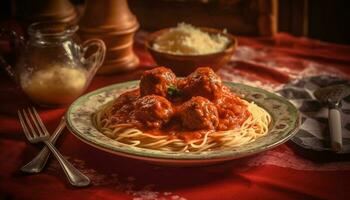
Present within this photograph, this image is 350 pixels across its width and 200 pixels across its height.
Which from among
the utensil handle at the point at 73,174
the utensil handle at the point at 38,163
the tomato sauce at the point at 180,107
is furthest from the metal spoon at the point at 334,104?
the utensil handle at the point at 38,163

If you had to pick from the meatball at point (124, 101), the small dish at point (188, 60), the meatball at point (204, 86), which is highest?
the meatball at point (204, 86)

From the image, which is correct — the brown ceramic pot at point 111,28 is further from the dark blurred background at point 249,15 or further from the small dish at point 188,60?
the dark blurred background at point 249,15

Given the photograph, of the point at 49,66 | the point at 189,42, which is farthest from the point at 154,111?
the point at 189,42

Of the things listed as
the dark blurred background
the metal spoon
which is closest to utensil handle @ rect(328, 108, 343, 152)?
the metal spoon

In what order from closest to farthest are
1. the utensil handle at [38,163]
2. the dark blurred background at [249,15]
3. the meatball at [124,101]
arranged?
the utensil handle at [38,163]
the meatball at [124,101]
the dark blurred background at [249,15]

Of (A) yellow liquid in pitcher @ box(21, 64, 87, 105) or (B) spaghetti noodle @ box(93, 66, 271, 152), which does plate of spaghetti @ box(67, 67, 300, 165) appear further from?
(A) yellow liquid in pitcher @ box(21, 64, 87, 105)
